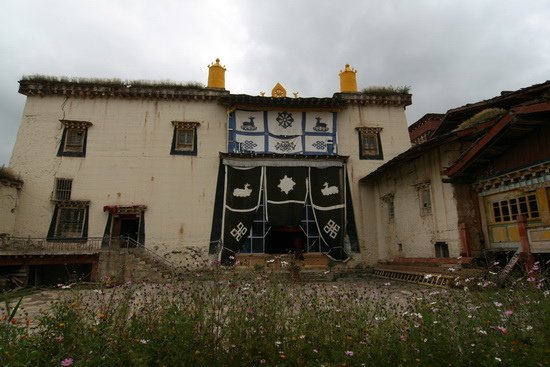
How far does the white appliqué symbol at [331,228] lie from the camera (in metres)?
15.3

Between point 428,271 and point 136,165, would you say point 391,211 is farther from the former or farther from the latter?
point 136,165

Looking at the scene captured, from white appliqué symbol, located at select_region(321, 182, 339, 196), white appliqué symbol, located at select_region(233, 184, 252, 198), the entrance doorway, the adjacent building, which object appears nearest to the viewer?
the adjacent building

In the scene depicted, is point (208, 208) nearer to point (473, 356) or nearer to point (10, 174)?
point (10, 174)

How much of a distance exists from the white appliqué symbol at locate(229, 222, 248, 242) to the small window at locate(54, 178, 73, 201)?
750 cm

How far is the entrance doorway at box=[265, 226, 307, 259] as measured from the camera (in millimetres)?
16641

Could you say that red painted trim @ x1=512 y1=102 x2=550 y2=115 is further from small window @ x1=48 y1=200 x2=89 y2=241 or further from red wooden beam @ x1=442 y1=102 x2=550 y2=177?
small window @ x1=48 y1=200 x2=89 y2=241

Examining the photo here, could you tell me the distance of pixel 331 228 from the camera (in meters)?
15.4

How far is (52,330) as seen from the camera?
333cm

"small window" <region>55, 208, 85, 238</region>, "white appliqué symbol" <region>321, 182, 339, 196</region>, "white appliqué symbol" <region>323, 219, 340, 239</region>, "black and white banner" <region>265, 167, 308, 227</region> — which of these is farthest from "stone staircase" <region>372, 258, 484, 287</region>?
"small window" <region>55, 208, 85, 238</region>

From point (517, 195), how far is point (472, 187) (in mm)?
1610

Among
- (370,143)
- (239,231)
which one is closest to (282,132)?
(370,143)

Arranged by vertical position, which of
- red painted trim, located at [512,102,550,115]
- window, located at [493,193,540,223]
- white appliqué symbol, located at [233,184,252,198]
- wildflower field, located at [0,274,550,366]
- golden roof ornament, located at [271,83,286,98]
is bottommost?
wildflower field, located at [0,274,550,366]

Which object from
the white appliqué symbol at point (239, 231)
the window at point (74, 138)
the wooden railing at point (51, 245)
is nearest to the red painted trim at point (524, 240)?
the white appliqué symbol at point (239, 231)

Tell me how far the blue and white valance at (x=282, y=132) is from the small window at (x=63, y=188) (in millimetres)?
7349
